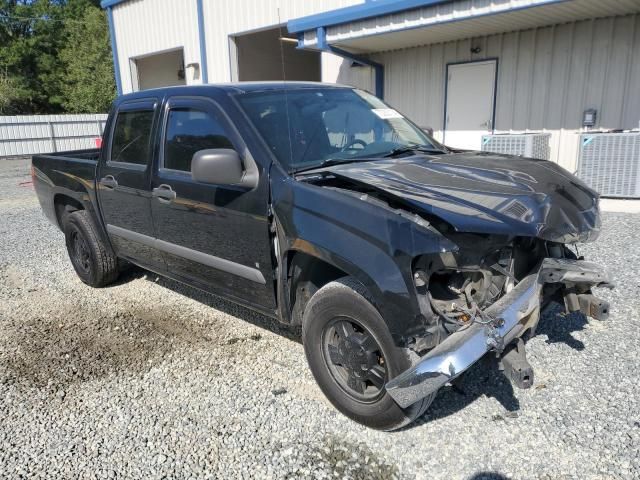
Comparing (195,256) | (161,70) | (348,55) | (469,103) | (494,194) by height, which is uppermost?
(161,70)

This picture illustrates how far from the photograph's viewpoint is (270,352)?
3.86 metres

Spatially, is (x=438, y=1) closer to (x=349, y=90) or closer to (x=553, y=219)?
(x=349, y=90)

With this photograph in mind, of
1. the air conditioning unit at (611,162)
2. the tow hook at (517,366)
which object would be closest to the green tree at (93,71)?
the air conditioning unit at (611,162)

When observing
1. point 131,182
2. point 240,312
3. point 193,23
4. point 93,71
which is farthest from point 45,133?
point 240,312

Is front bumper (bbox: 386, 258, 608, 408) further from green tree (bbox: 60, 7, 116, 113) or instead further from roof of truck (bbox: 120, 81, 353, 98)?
green tree (bbox: 60, 7, 116, 113)

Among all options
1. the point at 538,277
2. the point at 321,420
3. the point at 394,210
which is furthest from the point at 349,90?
the point at 321,420

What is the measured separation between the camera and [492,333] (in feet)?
7.97

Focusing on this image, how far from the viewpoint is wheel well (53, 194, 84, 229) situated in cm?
541

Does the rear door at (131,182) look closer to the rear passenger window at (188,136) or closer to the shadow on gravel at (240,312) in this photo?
the rear passenger window at (188,136)

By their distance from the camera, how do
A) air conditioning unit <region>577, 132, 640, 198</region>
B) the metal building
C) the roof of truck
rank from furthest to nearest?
1. the metal building
2. air conditioning unit <region>577, 132, 640, 198</region>
3. the roof of truck

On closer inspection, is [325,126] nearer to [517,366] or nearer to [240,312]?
[240,312]

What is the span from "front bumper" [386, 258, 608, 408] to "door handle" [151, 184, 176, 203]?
2.25 meters

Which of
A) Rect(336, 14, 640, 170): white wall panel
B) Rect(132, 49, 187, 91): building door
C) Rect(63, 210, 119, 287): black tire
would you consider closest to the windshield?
Rect(63, 210, 119, 287): black tire

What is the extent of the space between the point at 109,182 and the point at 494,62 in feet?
25.8
